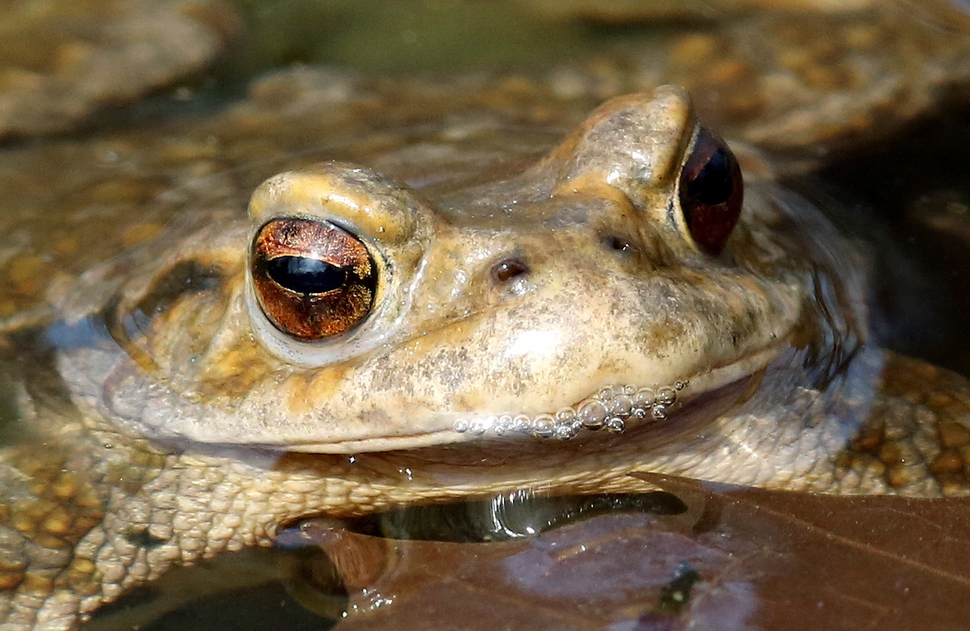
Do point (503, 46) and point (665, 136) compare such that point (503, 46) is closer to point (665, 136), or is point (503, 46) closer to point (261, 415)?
point (665, 136)

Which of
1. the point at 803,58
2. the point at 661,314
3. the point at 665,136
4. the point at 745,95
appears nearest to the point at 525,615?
the point at 661,314

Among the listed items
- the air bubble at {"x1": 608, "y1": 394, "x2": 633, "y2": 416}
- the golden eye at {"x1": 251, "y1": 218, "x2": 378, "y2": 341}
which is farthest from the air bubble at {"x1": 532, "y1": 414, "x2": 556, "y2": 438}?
the golden eye at {"x1": 251, "y1": 218, "x2": 378, "y2": 341}

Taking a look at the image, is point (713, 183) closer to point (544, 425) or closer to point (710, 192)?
point (710, 192)

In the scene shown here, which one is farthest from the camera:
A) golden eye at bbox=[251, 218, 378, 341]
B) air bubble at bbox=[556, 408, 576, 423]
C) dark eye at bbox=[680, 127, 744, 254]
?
dark eye at bbox=[680, 127, 744, 254]

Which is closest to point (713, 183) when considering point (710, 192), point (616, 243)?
point (710, 192)

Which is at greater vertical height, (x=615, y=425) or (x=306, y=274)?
(x=306, y=274)

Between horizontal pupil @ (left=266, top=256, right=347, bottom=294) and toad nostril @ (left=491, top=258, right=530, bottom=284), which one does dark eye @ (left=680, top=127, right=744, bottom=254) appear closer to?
toad nostril @ (left=491, top=258, right=530, bottom=284)
